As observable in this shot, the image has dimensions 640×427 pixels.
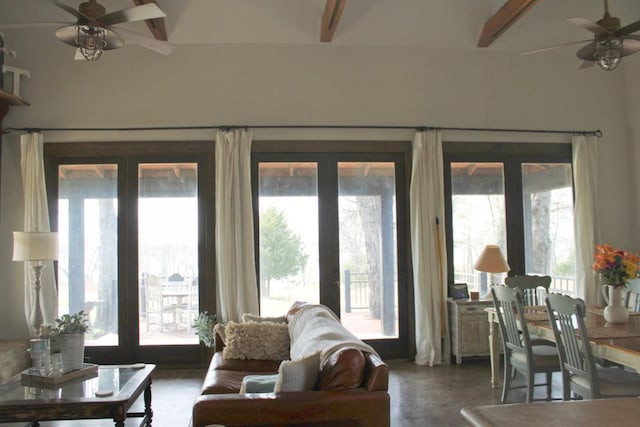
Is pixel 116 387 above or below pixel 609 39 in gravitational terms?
below

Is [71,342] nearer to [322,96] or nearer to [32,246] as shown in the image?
[32,246]

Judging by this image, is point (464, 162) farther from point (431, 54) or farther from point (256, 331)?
point (256, 331)

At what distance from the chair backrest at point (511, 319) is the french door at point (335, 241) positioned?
1.69 meters

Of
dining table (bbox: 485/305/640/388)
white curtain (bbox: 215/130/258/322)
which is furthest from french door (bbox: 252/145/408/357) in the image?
dining table (bbox: 485/305/640/388)

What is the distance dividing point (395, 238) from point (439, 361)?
1502 mm

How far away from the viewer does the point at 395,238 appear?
19.3ft

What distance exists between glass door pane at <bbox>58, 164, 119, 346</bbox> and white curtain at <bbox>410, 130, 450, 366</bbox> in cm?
350

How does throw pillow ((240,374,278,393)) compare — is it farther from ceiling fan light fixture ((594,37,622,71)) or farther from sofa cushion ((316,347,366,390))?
ceiling fan light fixture ((594,37,622,71))

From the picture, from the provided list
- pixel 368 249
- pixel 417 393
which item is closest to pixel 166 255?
pixel 368 249

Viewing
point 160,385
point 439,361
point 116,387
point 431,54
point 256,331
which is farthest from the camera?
point 431,54

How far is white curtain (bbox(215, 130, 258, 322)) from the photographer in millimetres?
5449

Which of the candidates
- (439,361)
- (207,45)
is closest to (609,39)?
(439,361)

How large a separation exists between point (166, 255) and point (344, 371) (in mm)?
3682

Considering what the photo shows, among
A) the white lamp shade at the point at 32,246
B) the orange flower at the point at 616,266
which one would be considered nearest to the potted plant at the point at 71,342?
the white lamp shade at the point at 32,246
